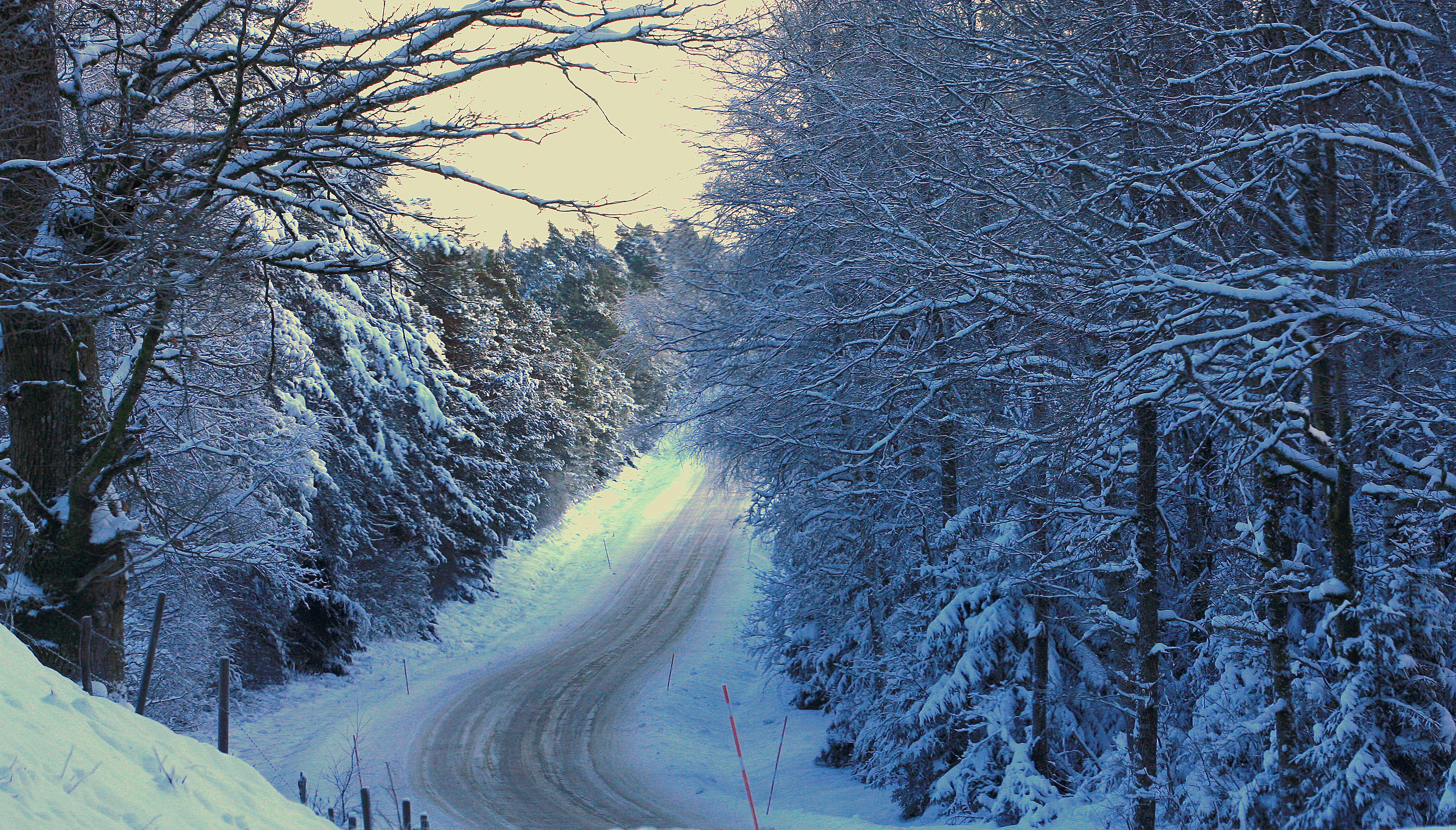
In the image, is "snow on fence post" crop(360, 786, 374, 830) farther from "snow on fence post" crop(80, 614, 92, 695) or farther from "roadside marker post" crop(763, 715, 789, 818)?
"roadside marker post" crop(763, 715, 789, 818)

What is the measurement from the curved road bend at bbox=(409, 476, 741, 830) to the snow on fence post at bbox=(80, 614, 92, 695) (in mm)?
8413

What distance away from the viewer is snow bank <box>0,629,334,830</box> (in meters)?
3.33

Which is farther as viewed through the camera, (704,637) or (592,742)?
(704,637)

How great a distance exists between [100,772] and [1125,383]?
6271mm

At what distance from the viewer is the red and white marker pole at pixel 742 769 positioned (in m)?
11.0

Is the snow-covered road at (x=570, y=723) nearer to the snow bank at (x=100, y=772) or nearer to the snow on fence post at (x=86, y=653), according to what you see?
the snow on fence post at (x=86, y=653)

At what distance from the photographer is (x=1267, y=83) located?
695 centimetres

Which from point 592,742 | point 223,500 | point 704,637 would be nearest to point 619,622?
point 704,637

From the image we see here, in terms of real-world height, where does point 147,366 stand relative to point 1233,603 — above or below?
above

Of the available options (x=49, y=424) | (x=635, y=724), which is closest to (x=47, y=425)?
(x=49, y=424)

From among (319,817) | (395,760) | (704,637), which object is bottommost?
(704,637)

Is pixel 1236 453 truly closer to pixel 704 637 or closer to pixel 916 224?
pixel 916 224

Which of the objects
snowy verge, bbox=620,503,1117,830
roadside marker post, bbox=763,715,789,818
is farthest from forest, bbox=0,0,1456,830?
roadside marker post, bbox=763,715,789,818

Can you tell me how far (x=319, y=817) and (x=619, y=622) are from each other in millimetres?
20774
